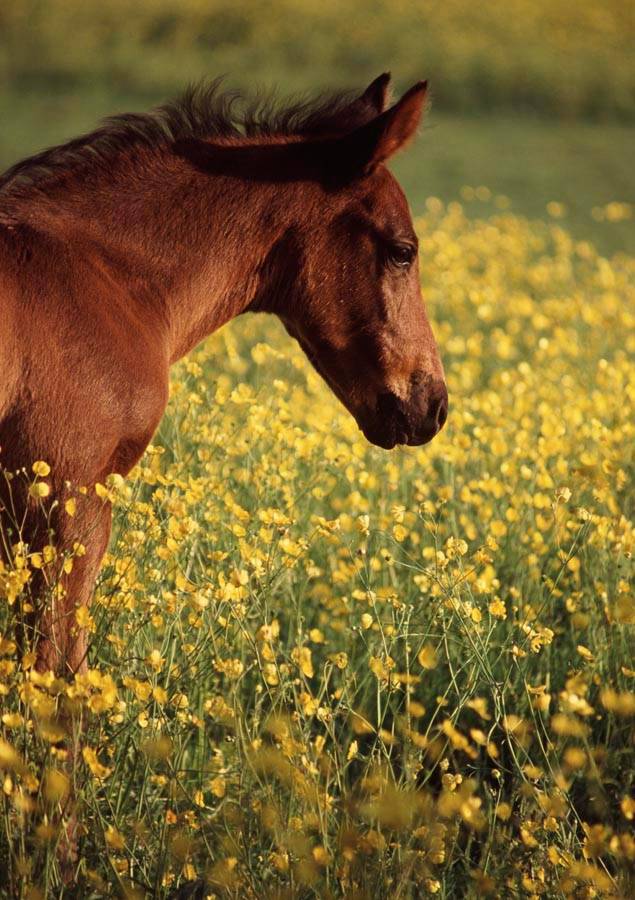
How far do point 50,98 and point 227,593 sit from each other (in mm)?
19764

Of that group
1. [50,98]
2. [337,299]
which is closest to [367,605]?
[337,299]

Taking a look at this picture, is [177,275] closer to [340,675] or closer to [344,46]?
[340,675]

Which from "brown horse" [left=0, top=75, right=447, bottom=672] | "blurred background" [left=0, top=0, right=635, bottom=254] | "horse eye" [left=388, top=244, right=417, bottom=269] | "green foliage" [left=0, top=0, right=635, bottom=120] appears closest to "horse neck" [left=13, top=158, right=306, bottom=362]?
"brown horse" [left=0, top=75, right=447, bottom=672]

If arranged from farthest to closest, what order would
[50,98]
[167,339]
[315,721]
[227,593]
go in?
[50,98], [315,721], [167,339], [227,593]

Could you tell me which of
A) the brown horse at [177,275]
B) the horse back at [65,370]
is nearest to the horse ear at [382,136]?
the brown horse at [177,275]

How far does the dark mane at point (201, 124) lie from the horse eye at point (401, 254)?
1.44ft

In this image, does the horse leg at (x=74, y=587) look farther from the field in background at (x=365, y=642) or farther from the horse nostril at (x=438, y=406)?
the horse nostril at (x=438, y=406)

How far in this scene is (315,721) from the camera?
4648 mm

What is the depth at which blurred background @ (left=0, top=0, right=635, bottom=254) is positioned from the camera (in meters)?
17.9

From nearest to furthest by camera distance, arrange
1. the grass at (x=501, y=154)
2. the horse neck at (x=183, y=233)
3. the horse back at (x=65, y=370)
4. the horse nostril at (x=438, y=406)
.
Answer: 1. the horse back at (x=65, y=370)
2. the horse neck at (x=183, y=233)
3. the horse nostril at (x=438, y=406)
4. the grass at (x=501, y=154)

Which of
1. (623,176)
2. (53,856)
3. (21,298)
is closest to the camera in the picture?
(53,856)

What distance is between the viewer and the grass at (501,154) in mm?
16750

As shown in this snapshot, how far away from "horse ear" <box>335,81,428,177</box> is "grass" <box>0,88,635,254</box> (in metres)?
11.1

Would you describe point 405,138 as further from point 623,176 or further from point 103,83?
point 103,83
